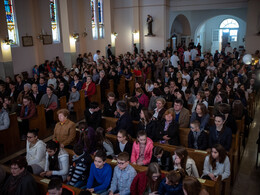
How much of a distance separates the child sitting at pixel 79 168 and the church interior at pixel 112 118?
14 millimetres

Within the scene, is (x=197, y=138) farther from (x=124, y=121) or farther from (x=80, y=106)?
(x=80, y=106)

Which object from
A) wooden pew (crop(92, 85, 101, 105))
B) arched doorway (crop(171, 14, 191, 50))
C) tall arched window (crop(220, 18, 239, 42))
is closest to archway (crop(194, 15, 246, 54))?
tall arched window (crop(220, 18, 239, 42))

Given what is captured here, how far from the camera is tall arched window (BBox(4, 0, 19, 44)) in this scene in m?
11.4

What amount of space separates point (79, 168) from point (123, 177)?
678 mm

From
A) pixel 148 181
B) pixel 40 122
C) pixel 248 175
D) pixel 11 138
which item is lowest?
→ pixel 248 175

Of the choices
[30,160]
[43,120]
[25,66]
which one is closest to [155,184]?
[30,160]

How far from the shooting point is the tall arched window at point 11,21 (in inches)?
447

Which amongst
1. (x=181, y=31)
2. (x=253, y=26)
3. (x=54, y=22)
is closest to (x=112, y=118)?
(x=54, y=22)

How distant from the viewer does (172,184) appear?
10.1ft

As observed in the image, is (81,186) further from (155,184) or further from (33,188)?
(155,184)

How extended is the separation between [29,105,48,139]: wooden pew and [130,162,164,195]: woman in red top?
11.9 feet

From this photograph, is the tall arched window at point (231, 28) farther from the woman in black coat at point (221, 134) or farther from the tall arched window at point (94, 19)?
the woman in black coat at point (221, 134)

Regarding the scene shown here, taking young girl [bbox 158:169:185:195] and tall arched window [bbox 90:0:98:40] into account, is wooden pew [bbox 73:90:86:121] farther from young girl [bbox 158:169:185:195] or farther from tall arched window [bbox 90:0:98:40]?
tall arched window [bbox 90:0:98:40]

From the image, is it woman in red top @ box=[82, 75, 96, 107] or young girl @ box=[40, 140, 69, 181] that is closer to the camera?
young girl @ box=[40, 140, 69, 181]
